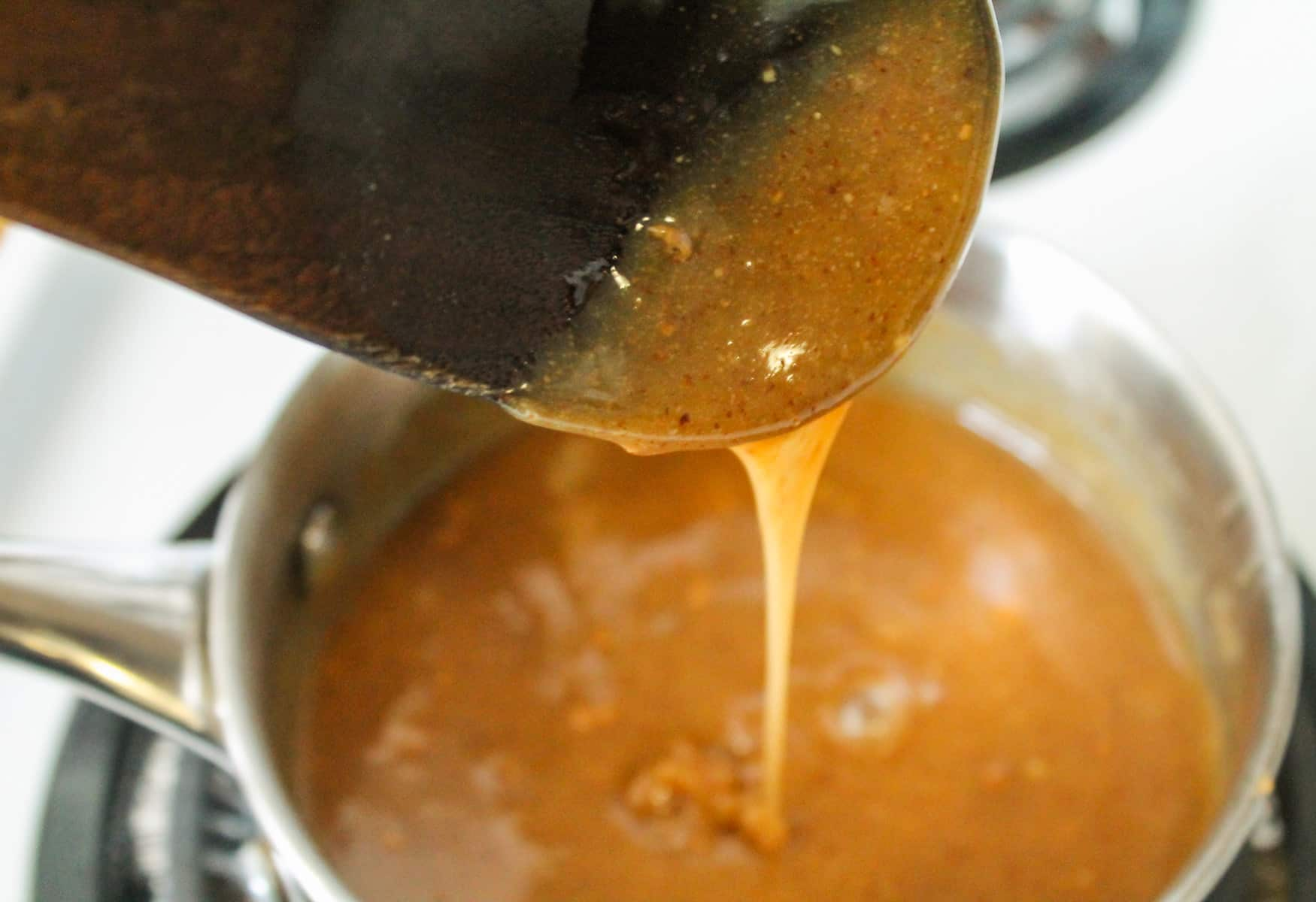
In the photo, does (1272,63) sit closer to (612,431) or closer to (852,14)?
(852,14)

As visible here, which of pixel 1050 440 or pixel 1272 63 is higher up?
pixel 1272 63

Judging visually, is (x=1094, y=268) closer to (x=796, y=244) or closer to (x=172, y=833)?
(x=796, y=244)

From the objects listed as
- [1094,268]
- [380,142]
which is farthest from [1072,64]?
[380,142]

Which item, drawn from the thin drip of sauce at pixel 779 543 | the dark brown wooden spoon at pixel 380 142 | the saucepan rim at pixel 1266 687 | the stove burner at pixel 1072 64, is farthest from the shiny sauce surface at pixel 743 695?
the dark brown wooden spoon at pixel 380 142

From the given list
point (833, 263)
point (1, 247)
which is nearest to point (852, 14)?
point (833, 263)

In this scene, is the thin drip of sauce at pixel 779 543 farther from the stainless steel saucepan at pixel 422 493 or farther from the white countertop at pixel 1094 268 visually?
the white countertop at pixel 1094 268
